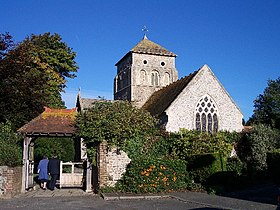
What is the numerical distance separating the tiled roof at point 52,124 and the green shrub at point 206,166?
6.34 meters

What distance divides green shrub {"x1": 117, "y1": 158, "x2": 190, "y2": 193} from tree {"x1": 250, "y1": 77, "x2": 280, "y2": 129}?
3294 cm

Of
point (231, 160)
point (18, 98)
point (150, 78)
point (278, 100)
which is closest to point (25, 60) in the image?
point (18, 98)

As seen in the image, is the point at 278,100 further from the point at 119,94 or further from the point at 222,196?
the point at 222,196

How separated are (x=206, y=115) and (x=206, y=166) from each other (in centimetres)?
1090

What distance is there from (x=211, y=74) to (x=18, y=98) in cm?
1531

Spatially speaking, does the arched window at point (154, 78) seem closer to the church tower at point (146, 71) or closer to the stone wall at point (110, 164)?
the church tower at point (146, 71)

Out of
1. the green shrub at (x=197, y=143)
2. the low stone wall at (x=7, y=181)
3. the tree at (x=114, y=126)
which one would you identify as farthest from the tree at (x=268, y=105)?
the low stone wall at (x=7, y=181)

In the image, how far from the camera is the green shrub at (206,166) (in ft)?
50.9

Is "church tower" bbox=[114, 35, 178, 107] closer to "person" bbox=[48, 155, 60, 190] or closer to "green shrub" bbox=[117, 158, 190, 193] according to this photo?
"person" bbox=[48, 155, 60, 190]

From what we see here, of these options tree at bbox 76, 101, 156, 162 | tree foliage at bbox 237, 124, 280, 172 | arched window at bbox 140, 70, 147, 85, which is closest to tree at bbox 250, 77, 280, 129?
arched window at bbox 140, 70, 147, 85

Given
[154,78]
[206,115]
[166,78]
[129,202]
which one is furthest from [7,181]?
[166,78]

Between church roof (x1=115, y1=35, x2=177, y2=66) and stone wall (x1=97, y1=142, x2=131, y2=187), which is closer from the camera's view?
stone wall (x1=97, y1=142, x2=131, y2=187)

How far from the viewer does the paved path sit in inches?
438

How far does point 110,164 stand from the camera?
15422mm
